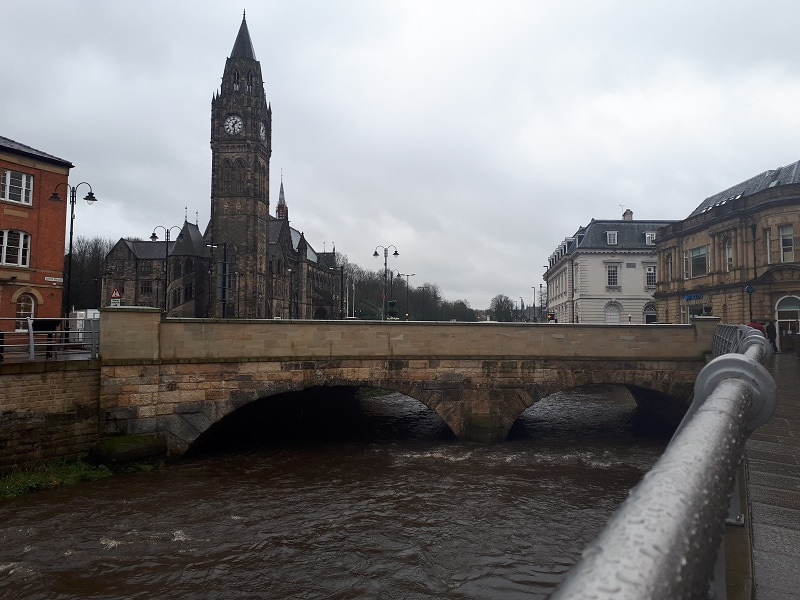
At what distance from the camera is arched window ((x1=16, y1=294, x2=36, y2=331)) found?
75.2ft

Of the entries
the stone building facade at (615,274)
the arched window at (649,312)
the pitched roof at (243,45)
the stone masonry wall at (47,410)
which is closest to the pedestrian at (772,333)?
the stone building facade at (615,274)

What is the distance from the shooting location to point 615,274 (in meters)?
48.2

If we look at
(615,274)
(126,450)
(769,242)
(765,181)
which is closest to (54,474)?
(126,450)

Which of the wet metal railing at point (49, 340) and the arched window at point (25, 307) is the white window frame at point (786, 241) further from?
the arched window at point (25, 307)

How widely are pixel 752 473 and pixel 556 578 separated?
5467mm

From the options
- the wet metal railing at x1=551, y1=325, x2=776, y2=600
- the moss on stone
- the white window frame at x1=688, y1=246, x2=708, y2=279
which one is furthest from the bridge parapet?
the white window frame at x1=688, y1=246, x2=708, y2=279

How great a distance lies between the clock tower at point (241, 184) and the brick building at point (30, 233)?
30.6 meters

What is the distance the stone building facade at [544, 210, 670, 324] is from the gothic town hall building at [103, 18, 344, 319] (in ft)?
81.3

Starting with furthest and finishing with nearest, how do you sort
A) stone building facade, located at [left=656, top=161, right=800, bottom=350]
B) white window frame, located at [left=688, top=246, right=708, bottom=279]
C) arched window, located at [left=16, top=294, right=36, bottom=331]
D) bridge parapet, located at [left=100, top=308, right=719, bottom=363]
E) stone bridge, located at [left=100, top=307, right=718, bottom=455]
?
white window frame, located at [left=688, top=246, right=708, bottom=279]
stone building facade, located at [left=656, top=161, right=800, bottom=350]
arched window, located at [left=16, top=294, right=36, bottom=331]
bridge parapet, located at [left=100, top=308, right=719, bottom=363]
stone bridge, located at [left=100, top=307, right=718, bottom=455]

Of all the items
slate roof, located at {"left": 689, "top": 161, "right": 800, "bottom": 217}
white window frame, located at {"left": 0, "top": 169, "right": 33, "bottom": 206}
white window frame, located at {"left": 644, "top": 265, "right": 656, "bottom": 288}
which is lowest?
white window frame, located at {"left": 644, "top": 265, "right": 656, "bottom": 288}

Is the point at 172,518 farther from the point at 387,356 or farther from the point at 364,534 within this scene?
the point at 387,356

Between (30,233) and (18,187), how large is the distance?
202 centimetres

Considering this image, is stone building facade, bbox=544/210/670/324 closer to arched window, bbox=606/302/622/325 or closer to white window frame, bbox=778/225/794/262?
arched window, bbox=606/302/622/325

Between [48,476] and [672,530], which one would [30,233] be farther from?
[672,530]
